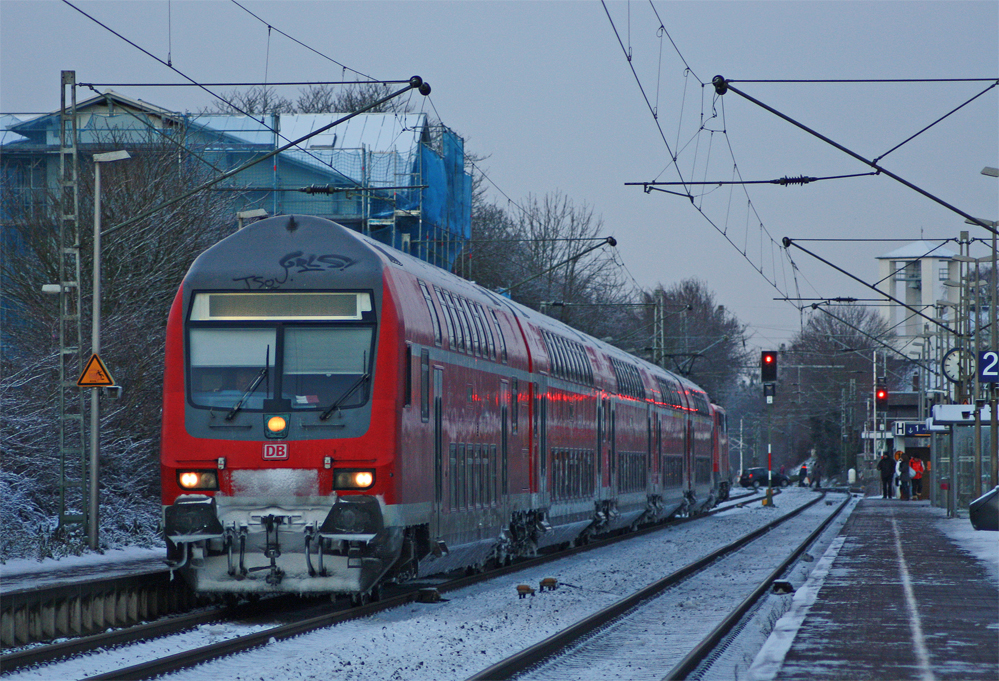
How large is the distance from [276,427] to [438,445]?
7.92 feet

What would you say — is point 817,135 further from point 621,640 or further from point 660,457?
point 660,457

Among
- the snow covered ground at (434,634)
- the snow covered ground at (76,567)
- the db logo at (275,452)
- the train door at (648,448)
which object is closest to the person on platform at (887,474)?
the train door at (648,448)

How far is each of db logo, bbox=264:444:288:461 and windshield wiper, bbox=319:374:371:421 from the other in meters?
0.43

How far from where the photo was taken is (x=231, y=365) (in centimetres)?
1371

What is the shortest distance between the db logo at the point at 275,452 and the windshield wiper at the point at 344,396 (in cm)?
43

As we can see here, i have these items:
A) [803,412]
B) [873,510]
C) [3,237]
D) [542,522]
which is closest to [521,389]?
[542,522]

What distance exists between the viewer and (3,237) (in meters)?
32.1

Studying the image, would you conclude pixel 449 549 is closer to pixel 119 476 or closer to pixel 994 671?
pixel 994 671

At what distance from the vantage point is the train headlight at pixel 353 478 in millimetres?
13344

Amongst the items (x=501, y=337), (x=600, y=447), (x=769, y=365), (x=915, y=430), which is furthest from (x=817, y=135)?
(x=915, y=430)

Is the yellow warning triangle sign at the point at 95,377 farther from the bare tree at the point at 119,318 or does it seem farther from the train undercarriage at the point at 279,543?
the train undercarriage at the point at 279,543

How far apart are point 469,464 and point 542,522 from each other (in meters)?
4.52

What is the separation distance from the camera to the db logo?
43.8 feet

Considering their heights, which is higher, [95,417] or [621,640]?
[95,417]
